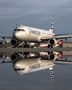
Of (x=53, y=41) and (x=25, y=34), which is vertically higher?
(x=25, y=34)

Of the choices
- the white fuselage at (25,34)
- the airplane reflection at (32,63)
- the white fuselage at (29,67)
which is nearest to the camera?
the white fuselage at (29,67)

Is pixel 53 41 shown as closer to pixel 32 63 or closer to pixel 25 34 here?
pixel 25 34

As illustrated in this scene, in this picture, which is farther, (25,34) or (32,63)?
(25,34)

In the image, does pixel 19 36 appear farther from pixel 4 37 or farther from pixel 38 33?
pixel 4 37

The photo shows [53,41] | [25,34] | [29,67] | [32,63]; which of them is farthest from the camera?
[53,41]

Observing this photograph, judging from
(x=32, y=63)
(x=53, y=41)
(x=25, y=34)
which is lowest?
(x=32, y=63)

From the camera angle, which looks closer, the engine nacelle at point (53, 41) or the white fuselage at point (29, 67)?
the white fuselage at point (29, 67)

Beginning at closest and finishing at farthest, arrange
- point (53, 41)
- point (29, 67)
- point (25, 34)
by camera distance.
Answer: point (29, 67), point (25, 34), point (53, 41)

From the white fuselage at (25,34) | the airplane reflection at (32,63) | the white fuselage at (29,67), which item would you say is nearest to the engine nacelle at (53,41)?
the white fuselage at (25,34)

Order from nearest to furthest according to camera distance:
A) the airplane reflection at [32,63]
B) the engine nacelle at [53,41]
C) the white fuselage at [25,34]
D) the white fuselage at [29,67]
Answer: the white fuselage at [29,67], the airplane reflection at [32,63], the white fuselage at [25,34], the engine nacelle at [53,41]

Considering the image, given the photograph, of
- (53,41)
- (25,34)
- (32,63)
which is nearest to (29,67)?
(32,63)

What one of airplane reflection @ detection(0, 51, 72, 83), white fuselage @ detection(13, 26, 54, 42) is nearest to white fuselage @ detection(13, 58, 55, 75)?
airplane reflection @ detection(0, 51, 72, 83)

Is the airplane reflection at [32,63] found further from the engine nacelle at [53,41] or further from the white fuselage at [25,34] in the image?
the engine nacelle at [53,41]

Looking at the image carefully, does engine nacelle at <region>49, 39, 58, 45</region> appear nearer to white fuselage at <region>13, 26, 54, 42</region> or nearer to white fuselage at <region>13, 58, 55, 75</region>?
white fuselage at <region>13, 26, 54, 42</region>
